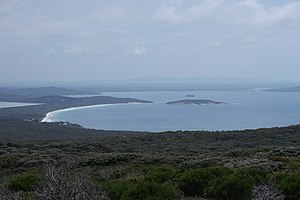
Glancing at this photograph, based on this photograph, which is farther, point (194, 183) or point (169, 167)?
point (169, 167)

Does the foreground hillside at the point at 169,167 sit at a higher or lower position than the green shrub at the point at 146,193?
lower

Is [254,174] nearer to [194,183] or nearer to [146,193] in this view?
[194,183]

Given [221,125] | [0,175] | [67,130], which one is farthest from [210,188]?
[221,125]

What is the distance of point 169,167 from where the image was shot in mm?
13250

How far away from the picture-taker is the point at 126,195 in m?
6.84

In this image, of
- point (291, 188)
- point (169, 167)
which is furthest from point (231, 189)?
point (169, 167)

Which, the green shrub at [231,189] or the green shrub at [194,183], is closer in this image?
the green shrub at [231,189]

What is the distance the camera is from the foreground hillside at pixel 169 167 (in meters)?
7.04

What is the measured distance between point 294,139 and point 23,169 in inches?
698

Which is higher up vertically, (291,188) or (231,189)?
(291,188)

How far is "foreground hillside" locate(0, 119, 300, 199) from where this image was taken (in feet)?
23.1

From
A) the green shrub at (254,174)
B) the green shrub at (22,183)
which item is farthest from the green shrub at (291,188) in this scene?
the green shrub at (22,183)

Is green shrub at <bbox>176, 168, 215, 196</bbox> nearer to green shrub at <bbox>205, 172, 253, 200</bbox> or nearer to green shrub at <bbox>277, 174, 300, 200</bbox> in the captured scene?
green shrub at <bbox>205, 172, 253, 200</bbox>

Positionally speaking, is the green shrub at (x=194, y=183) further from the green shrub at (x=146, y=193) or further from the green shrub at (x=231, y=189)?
the green shrub at (x=146, y=193)
